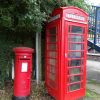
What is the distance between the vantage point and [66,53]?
17.8 ft

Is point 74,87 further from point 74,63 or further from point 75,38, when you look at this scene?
point 75,38

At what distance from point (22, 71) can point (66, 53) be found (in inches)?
43.7

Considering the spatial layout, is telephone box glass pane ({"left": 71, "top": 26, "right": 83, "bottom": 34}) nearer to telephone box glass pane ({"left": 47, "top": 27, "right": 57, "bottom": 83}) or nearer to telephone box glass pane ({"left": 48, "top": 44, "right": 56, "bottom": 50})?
telephone box glass pane ({"left": 47, "top": 27, "right": 57, "bottom": 83})

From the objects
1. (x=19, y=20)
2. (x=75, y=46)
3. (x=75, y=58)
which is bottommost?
(x=75, y=58)

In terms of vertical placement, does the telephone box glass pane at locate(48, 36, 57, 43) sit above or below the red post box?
above

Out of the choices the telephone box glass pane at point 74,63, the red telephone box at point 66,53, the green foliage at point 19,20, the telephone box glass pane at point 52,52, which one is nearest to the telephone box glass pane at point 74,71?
the red telephone box at point 66,53

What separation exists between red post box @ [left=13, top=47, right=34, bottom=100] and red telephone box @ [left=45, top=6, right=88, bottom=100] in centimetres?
70

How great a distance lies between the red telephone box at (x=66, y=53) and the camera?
5.39m

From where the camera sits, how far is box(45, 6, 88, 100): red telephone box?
5393mm

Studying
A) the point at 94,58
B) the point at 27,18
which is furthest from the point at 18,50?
the point at 94,58

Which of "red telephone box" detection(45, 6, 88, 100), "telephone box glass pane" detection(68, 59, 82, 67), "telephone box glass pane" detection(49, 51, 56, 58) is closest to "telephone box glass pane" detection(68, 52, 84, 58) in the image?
"red telephone box" detection(45, 6, 88, 100)

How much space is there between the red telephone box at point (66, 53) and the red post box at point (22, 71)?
2.29ft

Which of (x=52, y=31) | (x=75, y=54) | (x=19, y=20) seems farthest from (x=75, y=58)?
(x=19, y=20)

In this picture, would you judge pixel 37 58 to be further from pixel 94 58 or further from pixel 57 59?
pixel 94 58
